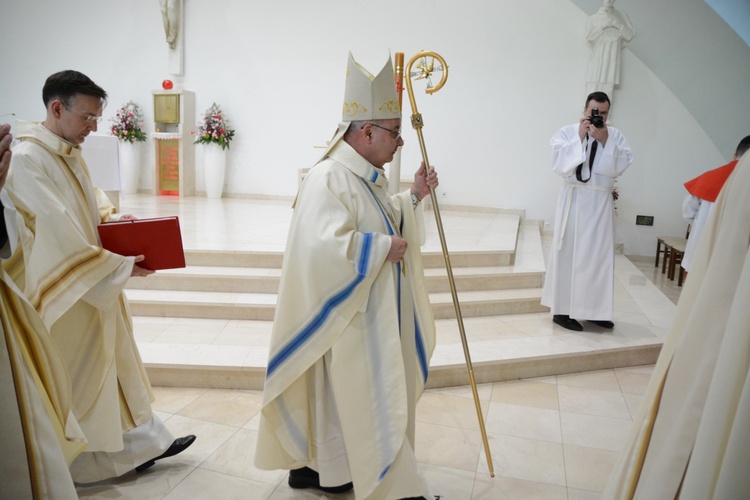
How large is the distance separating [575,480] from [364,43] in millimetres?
8107

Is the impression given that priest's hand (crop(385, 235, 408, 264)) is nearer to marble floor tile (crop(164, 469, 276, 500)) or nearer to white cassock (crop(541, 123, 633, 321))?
marble floor tile (crop(164, 469, 276, 500))

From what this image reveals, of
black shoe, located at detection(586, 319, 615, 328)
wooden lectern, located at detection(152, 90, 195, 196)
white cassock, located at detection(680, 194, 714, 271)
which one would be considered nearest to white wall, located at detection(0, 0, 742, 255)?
wooden lectern, located at detection(152, 90, 195, 196)

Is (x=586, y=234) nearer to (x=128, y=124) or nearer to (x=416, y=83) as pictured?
(x=416, y=83)

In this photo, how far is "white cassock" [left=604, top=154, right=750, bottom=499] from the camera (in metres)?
1.04

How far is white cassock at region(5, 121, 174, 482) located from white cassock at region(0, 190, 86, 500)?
16.7 inches

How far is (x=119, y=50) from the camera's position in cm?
1027

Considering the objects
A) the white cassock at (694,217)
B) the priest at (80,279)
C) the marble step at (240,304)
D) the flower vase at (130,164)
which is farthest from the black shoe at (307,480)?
the flower vase at (130,164)

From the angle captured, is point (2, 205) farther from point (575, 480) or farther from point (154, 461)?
point (575, 480)

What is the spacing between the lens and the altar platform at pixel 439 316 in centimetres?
368

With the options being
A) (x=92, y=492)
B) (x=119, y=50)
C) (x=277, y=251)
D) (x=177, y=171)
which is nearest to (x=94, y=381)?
(x=92, y=492)

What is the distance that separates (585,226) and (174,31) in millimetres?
8437

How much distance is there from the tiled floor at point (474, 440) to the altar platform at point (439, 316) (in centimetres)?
10

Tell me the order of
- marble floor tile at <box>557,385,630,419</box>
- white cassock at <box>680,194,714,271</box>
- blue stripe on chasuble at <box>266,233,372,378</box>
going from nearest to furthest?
blue stripe on chasuble at <box>266,233,372,378</box> → marble floor tile at <box>557,385,630,419</box> → white cassock at <box>680,194,714,271</box>

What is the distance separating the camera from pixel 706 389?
3.85 ft
